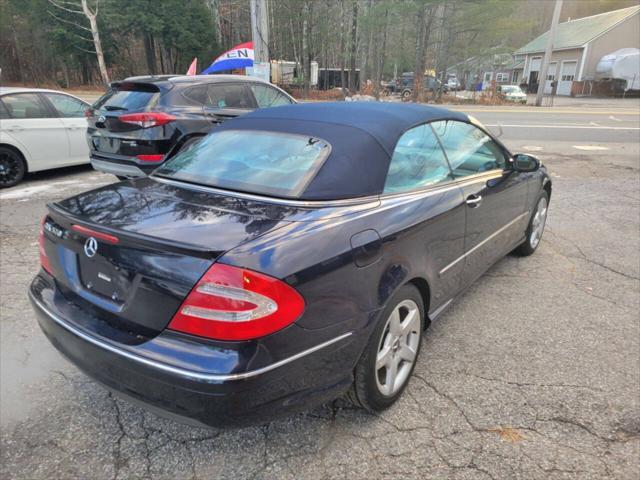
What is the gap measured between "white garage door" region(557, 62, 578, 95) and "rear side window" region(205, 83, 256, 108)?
47918 mm

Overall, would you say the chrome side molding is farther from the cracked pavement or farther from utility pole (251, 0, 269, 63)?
utility pole (251, 0, 269, 63)

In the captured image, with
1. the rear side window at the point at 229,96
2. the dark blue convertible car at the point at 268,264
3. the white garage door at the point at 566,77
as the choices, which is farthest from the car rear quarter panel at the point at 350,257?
the white garage door at the point at 566,77

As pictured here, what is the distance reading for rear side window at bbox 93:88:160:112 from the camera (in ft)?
20.4

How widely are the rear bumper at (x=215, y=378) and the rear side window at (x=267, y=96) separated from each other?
6.17 m

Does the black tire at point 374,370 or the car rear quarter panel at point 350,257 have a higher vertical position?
the car rear quarter panel at point 350,257

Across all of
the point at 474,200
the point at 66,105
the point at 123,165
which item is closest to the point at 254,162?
the point at 474,200

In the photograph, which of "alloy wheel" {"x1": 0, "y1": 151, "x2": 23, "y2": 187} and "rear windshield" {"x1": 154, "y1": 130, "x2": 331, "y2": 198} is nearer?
"rear windshield" {"x1": 154, "y1": 130, "x2": 331, "y2": 198}

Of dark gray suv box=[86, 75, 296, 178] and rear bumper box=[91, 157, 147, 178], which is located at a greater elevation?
dark gray suv box=[86, 75, 296, 178]

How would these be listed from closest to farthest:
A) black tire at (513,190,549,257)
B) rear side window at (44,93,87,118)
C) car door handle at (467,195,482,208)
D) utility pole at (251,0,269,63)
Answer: car door handle at (467,195,482,208), black tire at (513,190,549,257), rear side window at (44,93,87,118), utility pole at (251,0,269,63)

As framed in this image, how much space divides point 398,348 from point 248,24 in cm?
4309

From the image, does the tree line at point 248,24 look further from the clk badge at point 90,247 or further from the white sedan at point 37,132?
the clk badge at point 90,247

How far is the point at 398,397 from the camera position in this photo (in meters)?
2.66

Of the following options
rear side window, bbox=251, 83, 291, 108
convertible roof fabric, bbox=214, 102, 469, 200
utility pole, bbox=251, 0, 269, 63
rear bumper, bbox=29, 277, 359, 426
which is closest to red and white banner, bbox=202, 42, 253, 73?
utility pole, bbox=251, 0, 269, 63

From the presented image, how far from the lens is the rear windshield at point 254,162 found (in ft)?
8.38
